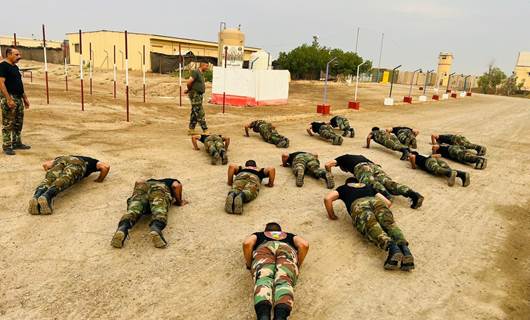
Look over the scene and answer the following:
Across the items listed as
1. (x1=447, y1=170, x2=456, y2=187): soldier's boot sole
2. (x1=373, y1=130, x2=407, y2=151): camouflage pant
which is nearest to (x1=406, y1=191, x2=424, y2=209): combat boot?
(x1=447, y1=170, x2=456, y2=187): soldier's boot sole

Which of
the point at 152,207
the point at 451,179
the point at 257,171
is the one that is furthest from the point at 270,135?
the point at 152,207

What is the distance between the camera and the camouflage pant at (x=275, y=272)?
337 centimetres

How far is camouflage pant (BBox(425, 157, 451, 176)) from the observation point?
7.92 meters

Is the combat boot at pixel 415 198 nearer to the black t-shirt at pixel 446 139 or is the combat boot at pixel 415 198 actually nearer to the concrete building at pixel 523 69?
the black t-shirt at pixel 446 139

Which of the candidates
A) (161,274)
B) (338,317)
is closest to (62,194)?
(161,274)

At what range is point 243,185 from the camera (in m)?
6.23

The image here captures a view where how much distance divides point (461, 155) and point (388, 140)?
181 centimetres

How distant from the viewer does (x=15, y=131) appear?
808 centimetres

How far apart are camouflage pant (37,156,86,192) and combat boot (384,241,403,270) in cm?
481

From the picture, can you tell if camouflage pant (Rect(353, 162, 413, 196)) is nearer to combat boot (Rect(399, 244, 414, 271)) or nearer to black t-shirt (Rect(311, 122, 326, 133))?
combat boot (Rect(399, 244, 414, 271))

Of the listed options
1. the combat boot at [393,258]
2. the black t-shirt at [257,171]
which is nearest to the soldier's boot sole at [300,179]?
the black t-shirt at [257,171]

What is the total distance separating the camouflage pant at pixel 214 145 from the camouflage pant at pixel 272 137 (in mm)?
2108

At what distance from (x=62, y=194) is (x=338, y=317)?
494cm

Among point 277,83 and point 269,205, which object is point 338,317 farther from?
point 277,83
